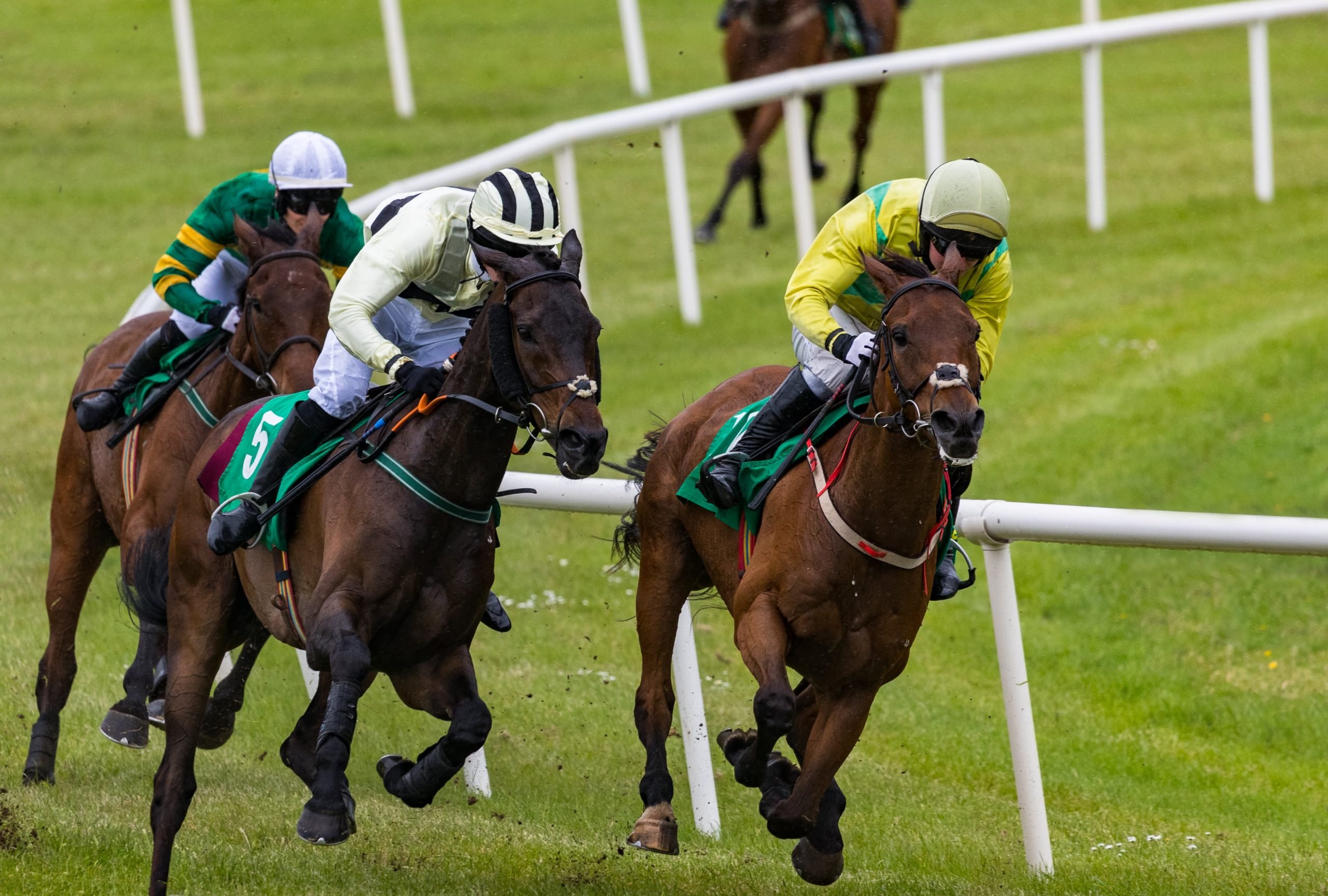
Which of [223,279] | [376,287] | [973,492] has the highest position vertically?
[376,287]

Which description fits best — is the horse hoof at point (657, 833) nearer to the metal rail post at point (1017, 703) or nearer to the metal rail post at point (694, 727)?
the metal rail post at point (694, 727)

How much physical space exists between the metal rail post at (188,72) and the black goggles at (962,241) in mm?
11427

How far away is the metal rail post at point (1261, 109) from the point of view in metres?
11.9

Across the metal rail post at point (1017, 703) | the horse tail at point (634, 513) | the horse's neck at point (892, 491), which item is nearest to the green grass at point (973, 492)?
the metal rail post at point (1017, 703)

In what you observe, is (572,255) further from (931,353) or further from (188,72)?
(188,72)

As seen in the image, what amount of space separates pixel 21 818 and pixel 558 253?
252cm

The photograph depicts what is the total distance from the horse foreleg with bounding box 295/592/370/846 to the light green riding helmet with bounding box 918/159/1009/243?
6.14 ft

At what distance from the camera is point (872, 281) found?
199 inches

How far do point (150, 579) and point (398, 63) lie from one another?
11222mm

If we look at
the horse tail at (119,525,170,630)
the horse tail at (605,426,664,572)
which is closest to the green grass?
the horse tail at (119,525,170,630)

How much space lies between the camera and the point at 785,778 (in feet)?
16.7

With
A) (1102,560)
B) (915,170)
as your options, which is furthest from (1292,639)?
(915,170)

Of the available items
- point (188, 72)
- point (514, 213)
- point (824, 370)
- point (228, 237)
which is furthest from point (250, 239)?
point (188, 72)

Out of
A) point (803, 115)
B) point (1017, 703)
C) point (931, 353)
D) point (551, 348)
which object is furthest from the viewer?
point (803, 115)
